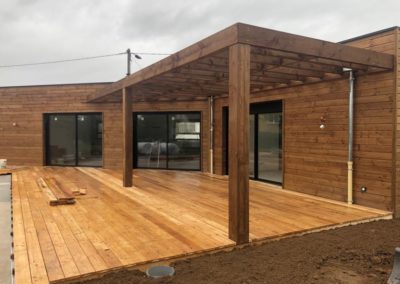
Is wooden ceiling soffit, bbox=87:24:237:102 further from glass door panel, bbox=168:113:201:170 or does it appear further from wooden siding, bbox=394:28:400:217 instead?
glass door panel, bbox=168:113:201:170

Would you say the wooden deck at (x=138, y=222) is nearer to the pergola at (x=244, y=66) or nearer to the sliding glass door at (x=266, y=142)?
the sliding glass door at (x=266, y=142)

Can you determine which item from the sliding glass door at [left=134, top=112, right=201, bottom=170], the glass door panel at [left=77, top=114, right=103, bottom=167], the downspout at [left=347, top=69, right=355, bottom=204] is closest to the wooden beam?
the downspout at [left=347, top=69, right=355, bottom=204]

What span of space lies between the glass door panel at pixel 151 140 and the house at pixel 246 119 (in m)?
0.04

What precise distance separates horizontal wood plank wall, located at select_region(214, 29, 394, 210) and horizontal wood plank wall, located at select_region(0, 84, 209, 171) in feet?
17.9

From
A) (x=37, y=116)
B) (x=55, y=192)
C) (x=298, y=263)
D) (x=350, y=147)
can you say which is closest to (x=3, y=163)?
(x=37, y=116)

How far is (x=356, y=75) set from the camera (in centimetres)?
533

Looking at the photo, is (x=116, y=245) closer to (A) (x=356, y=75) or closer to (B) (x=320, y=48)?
(B) (x=320, y=48)

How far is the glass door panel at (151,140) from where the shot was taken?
10.4 m

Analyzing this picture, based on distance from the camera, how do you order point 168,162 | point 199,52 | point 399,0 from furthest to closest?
point 168,162 → point 399,0 → point 199,52

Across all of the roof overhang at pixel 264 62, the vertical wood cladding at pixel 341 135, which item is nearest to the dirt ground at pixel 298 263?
the vertical wood cladding at pixel 341 135

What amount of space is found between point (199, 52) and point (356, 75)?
291 centimetres

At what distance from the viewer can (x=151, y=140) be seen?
10570 mm

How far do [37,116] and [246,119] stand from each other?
9650 mm

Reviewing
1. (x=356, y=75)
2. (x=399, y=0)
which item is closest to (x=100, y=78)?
(x=399, y=0)
